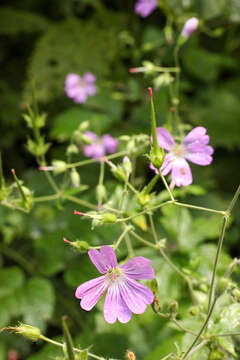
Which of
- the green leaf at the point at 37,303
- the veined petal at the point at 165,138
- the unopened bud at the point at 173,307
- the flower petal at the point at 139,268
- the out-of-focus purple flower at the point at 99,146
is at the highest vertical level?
the veined petal at the point at 165,138

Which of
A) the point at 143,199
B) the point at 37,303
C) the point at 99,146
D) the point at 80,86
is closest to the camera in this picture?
the point at 143,199

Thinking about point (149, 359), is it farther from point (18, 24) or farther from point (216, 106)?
point (18, 24)

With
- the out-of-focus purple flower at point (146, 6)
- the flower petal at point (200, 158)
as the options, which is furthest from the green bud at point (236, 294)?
the out-of-focus purple flower at point (146, 6)

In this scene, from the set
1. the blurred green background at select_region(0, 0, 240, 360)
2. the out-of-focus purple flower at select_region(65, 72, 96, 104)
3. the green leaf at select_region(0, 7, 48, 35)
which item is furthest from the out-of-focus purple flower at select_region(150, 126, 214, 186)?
the green leaf at select_region(0, 7, 48, 35)

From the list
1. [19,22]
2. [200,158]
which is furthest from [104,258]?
[19,22]

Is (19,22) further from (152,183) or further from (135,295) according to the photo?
(135,295)

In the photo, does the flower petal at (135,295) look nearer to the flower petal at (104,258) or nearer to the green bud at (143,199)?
the flower petal at (104,258)
